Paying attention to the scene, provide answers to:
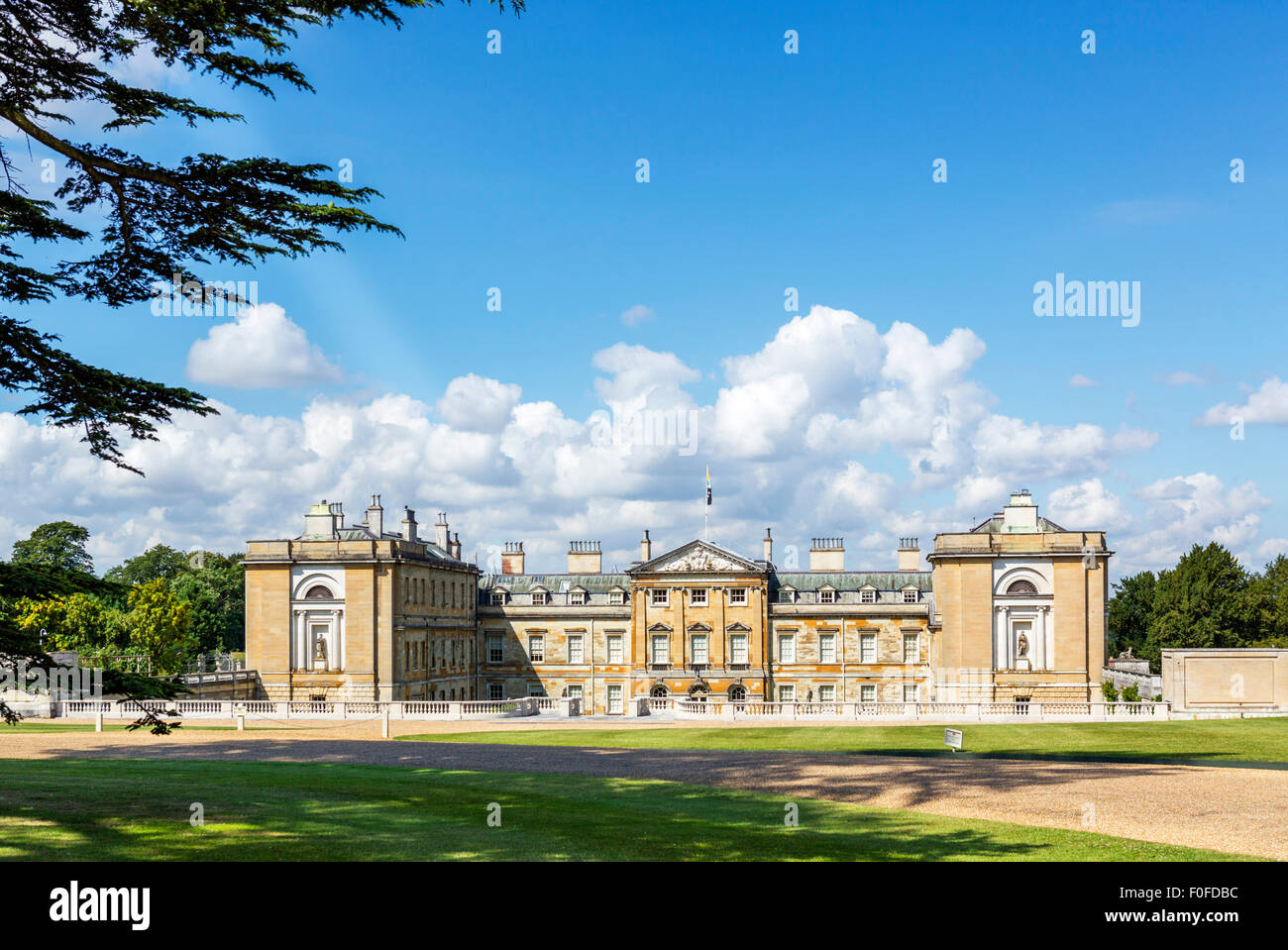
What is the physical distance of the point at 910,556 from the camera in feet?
246

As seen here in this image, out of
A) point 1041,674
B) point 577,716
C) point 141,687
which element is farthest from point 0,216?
point 1041,674

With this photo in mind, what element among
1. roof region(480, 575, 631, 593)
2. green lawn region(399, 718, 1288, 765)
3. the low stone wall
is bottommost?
the low stone wall

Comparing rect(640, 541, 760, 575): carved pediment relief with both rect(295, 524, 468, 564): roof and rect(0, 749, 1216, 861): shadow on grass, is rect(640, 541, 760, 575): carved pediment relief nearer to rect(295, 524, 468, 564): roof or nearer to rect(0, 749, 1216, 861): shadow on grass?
rect(295, 524, 468, 564): roof

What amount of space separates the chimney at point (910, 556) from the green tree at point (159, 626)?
45.6m

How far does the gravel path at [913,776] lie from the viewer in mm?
19438

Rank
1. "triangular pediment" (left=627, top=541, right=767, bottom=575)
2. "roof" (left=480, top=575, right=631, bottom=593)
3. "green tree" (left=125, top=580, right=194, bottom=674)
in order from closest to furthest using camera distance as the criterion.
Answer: "green tree" (left=125, top=580, right=194, bottom=674) → "triangular pediment" (left=627, top=541, right=767, bottom=575) → "roof" (left=480, top=575, right=631, bottom=593)

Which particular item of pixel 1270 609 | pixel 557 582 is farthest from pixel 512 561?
pixel 1270 609

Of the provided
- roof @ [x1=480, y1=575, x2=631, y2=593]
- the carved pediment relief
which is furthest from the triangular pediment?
roof @ [x1=480, y1=575, x2=631, y2=593]

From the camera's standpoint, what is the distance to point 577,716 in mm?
54031

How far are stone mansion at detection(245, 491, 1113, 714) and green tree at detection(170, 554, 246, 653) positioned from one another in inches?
574

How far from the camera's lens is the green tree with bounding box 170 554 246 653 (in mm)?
78688

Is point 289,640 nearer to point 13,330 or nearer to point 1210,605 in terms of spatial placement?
point 13,330

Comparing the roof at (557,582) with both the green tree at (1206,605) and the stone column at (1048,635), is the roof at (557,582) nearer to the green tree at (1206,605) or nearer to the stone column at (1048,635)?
the stone column at (1048,635)
